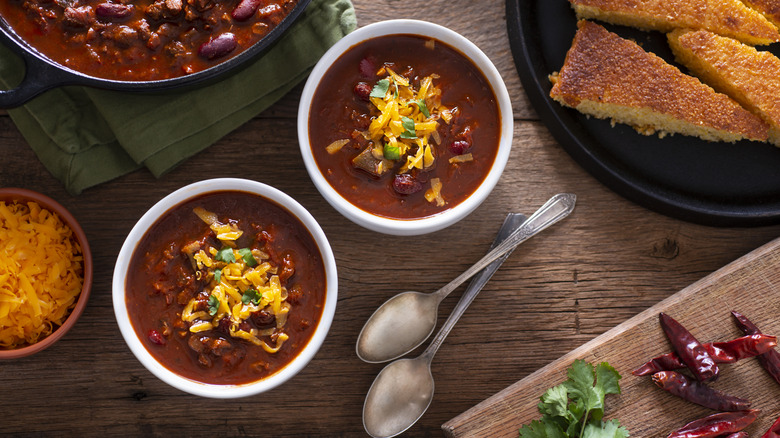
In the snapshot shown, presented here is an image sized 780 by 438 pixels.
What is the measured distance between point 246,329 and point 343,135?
0.87m

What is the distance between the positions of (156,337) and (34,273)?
57cm

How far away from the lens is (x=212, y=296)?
8.67 ft

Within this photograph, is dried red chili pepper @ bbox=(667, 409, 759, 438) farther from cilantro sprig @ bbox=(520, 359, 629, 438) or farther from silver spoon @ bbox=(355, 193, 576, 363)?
silver spoon @ bbox=(355, 193, 576, 363)

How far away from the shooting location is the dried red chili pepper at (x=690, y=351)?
9.63 feet

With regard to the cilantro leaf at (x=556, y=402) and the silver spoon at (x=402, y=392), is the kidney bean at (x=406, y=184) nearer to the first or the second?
the silver spoon at (x=402, y=392)

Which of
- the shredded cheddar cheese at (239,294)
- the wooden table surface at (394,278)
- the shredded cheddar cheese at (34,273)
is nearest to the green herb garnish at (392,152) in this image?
the wooden table surface at (394,278)

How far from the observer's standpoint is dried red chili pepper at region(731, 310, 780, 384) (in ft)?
9.78

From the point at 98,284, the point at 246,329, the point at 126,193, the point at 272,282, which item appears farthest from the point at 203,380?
the point at 126,193

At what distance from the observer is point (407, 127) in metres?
2.68

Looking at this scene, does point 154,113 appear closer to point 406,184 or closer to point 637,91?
point 406,184

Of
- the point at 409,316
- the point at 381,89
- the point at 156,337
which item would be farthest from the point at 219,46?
the point at 409,316

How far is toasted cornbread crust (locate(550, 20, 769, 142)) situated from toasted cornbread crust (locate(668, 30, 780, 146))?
70 millimetres

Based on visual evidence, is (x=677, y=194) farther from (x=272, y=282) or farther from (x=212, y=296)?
(x=212, y=296)

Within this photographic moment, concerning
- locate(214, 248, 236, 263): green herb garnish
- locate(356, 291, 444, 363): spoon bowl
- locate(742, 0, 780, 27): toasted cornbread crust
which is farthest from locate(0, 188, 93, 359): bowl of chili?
locate(742, 0, 780, 27): toasted cornbread crust
